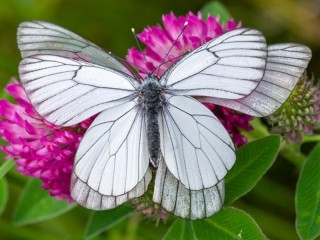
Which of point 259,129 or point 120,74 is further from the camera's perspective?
point 259,129

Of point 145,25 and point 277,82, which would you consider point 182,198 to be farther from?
point 145,25

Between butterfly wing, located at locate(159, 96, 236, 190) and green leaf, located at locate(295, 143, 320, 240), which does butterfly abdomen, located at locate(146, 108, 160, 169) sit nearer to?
butterfly wing, located at locate(159, 96, 236, 190)

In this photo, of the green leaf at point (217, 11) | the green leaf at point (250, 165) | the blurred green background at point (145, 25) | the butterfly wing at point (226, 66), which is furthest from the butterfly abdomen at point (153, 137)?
the blurred green background at point (145, 25)

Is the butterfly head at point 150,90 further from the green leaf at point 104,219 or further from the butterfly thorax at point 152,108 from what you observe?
the green leaf at point 104,219

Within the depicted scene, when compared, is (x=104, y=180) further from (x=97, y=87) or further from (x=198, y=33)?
(x=198, y=33)

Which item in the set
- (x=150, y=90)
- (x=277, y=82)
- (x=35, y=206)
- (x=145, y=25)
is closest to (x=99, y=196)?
(x=150, y=90)

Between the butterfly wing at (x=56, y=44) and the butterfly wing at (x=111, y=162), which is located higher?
the butterfly wing at (x=56, y=44)

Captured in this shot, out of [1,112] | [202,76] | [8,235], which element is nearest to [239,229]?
[202,76]
